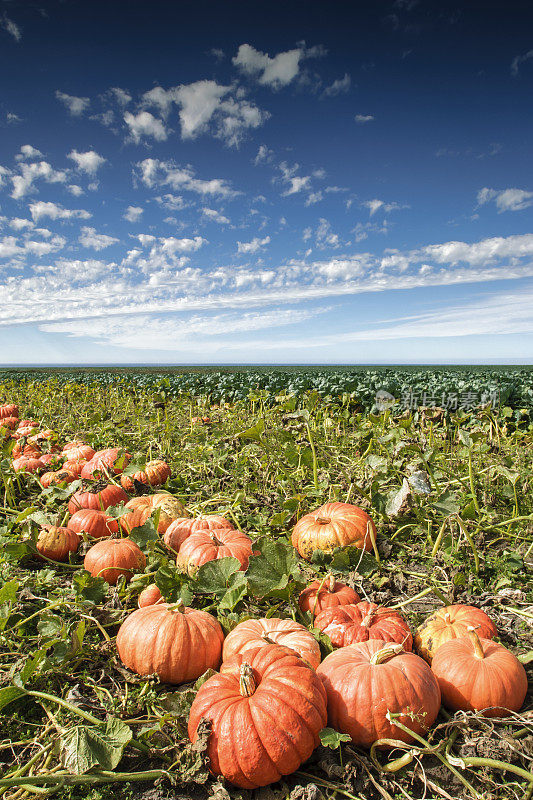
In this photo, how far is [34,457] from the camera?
5793 mm

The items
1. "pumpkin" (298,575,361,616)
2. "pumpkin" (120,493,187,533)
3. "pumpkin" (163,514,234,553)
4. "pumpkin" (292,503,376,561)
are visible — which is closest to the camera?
"pumpkin" (298,575,361,616)

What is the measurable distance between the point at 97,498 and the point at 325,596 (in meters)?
2.46

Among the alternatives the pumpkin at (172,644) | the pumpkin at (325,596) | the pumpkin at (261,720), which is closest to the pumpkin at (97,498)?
A: the pumpkin at (172,644)

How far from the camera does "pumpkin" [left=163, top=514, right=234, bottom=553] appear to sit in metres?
3.36

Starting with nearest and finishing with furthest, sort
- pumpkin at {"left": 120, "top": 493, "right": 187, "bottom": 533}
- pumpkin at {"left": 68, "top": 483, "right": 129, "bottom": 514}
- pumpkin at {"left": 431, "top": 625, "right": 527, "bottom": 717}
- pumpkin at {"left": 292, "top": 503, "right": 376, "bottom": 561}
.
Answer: pumpkin at {"left": 431, "top": 625, "right": 527, "bottom": 717}, pumpkin at {"left": 292, "top": 503, "right": 376, "bottom": 561}, pumpkin at {"left": 120, "top": 493, "right": 187, "bottom": 533}, pumpkin at {"left": 68, "top": 483, "right": 129, "bottom": 514}

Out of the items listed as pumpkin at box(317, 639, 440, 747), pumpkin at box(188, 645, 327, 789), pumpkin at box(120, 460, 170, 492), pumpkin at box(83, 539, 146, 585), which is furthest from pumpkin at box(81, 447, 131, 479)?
pumpkin at box(317, 639, 440, 747)

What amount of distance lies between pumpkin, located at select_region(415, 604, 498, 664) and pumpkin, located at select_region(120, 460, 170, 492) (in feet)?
10.2

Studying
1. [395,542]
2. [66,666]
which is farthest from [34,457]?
[395,542]

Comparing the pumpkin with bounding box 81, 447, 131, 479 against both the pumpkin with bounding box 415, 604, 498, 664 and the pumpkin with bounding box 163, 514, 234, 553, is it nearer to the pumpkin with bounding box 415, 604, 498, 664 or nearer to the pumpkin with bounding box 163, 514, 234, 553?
the pumpkin with bounding box 163, 514, 234, 553

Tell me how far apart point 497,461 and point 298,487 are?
5.94 feet

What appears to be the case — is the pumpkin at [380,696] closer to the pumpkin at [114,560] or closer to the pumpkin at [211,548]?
the pumpkin at [211,548]

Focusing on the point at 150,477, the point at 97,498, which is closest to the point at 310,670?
the point at 97,498

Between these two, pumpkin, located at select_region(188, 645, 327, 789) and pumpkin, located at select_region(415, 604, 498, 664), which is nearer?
pumpkin, located at select_region(188, 645, 327, 789)

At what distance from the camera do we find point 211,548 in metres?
2.97
